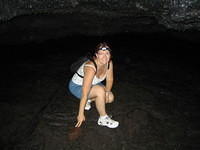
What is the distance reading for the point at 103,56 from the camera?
11.6 ft

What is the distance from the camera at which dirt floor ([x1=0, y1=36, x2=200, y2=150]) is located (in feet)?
12.0

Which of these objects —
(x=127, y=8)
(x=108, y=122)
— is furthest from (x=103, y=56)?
(x=127, y=8)

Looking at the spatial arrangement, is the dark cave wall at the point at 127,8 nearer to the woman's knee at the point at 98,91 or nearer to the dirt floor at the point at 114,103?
the dirt floor at the point at 114,103

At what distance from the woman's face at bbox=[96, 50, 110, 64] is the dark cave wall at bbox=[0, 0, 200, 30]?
189 inches

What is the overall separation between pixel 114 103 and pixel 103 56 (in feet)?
4.50

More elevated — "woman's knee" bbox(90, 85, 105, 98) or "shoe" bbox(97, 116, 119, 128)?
"woman's knee" bbox(90, 85, 105, 98)

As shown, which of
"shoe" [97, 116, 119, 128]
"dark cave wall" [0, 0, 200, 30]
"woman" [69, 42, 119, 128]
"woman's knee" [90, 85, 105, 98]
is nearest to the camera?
"woman" [69, 42, 119, 128]

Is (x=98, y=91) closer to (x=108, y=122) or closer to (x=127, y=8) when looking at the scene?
(x=108, y=122)

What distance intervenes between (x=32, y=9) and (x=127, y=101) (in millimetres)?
5476

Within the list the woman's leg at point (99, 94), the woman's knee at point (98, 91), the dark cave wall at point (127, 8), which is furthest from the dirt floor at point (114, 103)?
the dark cave wall at point (127, 8)

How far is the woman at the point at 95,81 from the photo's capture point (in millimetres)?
3482

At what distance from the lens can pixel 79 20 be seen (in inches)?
360

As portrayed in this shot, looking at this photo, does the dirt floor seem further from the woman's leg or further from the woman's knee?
the woman's knee

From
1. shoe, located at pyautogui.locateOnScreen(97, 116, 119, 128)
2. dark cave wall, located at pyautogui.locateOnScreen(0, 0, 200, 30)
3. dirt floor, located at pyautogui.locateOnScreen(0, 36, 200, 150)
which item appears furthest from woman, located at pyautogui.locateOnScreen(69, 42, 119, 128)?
dark cave wall, located at pyautogui.locateOnScreen(0, 0, 200, 30)
